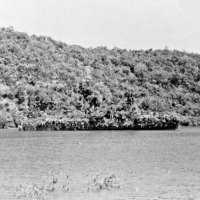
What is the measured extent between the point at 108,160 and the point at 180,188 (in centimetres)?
2488

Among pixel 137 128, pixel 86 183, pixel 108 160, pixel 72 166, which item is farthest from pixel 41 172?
pixel 137 128

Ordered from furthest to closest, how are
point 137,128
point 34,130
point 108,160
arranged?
point 137,128 < point 34,130 < point 108,160

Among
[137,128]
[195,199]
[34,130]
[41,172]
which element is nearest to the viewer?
[195,199]

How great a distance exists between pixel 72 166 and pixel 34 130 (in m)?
128

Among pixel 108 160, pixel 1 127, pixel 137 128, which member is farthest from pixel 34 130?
pixel 108 160

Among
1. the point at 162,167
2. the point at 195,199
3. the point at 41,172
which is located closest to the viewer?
the point at 195,199

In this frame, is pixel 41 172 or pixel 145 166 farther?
pixel 145 166

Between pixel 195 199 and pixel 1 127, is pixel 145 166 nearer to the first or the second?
pixel 195 199

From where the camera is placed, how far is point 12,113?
7726 inches

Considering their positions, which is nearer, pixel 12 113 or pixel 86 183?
pixel 86 183

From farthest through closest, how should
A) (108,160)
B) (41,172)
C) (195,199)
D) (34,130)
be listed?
1. (34,130)
2. (108,160)
3. (41,172)
4. (195,199)

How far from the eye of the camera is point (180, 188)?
43750mm

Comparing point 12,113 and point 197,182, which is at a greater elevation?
point 12,113

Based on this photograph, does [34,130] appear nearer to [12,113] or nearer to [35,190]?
[12,113]
